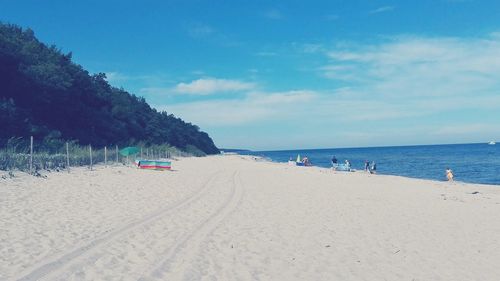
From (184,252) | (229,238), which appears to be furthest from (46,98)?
(184,252)

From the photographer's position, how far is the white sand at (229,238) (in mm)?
5934

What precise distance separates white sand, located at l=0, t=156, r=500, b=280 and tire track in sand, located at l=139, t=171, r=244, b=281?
17mm

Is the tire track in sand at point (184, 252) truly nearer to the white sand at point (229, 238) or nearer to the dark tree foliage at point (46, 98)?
the white sand at point (229, 238)

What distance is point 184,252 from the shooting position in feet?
22.0

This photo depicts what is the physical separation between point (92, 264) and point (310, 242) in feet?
13.2

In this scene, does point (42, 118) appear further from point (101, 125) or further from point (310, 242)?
point (310, 242)

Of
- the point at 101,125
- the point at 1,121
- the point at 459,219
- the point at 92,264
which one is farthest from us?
the point at 101,125

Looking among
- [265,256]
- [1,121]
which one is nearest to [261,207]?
[265,256]

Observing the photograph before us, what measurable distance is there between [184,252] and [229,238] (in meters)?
1.38

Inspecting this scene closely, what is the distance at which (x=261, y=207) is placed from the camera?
1206 centimetres

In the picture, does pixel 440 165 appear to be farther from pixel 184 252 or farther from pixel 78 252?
pixel 78 252

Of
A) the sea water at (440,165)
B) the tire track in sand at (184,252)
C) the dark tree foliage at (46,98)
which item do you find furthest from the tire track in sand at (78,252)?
the sea water at (440,165)

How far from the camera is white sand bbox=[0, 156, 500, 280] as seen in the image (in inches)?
234

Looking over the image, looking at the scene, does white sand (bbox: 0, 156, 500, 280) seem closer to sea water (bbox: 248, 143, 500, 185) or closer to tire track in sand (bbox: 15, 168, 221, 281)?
tire track in sand (bbox: 15, 168, 221, 281)
